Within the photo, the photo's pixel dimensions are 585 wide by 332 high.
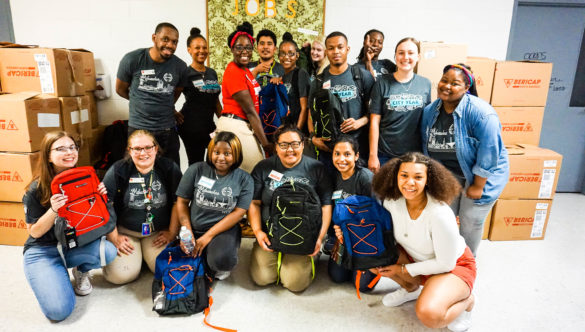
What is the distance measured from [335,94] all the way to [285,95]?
0.44m

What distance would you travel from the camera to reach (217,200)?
2201 mm

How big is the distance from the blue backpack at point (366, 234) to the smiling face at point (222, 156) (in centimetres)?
76

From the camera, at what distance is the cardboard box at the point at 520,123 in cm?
306

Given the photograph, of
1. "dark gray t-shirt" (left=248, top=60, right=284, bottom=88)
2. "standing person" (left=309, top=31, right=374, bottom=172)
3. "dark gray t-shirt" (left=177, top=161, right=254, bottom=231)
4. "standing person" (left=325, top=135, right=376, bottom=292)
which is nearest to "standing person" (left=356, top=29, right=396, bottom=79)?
"standing person" (left=309, top=31, right=374, bottom=172)

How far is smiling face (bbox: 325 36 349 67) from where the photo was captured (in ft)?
7.68

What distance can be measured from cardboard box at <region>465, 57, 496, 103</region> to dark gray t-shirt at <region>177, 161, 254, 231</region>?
85.3 inches

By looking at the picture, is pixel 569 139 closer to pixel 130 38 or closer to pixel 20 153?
pixel 130 38

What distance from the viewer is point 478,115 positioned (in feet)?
6.70

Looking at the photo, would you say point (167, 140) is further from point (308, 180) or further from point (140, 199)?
point (308, 180)

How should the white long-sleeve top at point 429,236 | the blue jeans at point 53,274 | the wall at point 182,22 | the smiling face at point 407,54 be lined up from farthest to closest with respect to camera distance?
the wall at point 182,22, the smiling face at point 407,54, the blue jeans at point 53,274, the white long-sleeve top at point 429,236

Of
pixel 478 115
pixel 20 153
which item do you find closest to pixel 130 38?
pixel 20 153

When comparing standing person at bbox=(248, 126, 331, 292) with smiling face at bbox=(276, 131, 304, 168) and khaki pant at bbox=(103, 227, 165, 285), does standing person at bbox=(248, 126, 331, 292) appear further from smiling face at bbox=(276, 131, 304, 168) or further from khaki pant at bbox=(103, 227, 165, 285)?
khaki pant at bbox=(103, 227, 165, 285)

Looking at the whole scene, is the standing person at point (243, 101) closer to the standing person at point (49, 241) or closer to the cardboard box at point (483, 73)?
the standing person at point (49, 241)

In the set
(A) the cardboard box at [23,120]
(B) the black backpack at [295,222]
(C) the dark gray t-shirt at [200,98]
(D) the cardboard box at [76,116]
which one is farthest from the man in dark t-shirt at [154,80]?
(B) the black backpack at [295,222]
